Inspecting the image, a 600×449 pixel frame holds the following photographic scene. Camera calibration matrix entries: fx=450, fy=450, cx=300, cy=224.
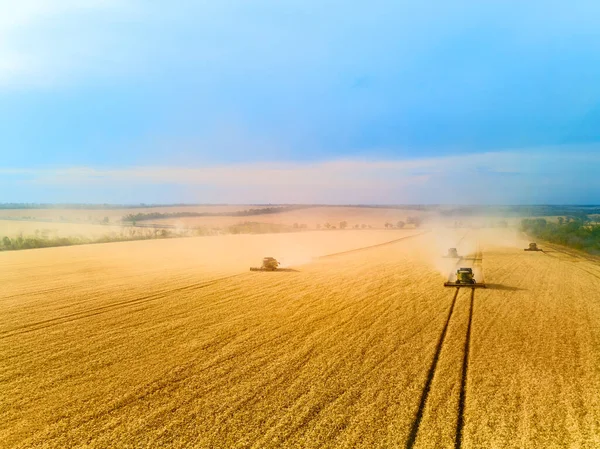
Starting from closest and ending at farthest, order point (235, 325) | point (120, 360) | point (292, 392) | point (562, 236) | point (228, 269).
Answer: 1. point (292, 392)
2. point (120, 360)
3. point (235, 325)
4. point (228, 269)
5. point (562, 236)

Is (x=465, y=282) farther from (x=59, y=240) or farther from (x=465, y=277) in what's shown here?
(x=59, y=240)

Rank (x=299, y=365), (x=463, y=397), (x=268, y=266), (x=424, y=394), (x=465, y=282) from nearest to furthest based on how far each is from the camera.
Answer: (x=463, y=397) → (x=424, y=394) → (x=299, y=365) → (x=465, y=282) → (x=268, y=266)

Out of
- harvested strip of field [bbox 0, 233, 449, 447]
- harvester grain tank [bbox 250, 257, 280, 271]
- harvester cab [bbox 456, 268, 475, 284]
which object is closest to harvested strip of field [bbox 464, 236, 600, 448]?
harvester cab [bbox 456, 268, 475, 284]

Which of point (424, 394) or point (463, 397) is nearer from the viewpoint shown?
point (463, 397)

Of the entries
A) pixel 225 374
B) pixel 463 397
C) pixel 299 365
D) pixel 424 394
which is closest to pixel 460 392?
pixel 463 397

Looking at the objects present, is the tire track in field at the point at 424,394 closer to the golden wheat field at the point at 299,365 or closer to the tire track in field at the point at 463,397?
the golden wheat field at the point at 299,365

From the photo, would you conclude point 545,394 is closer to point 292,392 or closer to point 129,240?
point 292,392

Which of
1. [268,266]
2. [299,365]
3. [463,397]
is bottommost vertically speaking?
[463,397]

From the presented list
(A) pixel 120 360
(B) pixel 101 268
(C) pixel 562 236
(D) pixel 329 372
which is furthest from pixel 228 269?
(C) pixel 562 236

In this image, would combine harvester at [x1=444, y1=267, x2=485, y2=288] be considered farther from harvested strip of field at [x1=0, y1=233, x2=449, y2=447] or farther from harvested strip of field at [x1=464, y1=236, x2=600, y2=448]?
harvested strip of field at [x1=0, y1=233, x2=449, y2=447]
